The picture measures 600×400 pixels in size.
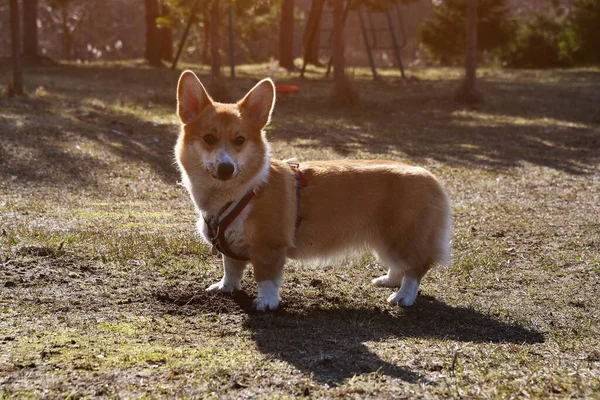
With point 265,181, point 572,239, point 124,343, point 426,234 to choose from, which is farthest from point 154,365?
point 572,239

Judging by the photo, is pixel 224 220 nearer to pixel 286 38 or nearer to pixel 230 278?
pixel 230 278

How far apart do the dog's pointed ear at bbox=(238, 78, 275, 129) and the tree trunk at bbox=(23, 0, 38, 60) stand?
19321 millimetres

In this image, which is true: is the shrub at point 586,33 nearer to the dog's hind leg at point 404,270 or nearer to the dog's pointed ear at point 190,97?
→ the dog's hind leg at point 404,270

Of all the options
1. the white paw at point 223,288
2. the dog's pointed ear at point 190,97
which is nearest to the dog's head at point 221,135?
the dog's pointed ear at point 190,97

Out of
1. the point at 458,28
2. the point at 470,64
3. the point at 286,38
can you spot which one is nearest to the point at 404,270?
the point at 470,64

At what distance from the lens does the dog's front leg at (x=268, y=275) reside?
4859 millimetres

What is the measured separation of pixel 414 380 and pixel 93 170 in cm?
670

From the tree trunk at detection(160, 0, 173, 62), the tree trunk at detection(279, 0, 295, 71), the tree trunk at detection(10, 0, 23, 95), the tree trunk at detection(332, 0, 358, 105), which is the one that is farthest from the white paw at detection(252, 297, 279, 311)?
the tree trunk at detection(160, 0, 173, 62)

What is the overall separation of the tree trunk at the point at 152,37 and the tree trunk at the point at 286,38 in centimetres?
370

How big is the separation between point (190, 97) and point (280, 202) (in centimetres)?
87

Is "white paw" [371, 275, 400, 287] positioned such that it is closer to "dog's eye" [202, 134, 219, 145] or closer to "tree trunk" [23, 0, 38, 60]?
"dog's eye" [202, 134, 219, 145]

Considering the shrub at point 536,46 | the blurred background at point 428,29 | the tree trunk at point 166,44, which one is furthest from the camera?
the shrub at point 536,46

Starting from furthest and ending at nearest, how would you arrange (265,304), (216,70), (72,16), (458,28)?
(72,16)
(458,28)
(216,70)
(265,304)

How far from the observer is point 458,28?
26.9m
